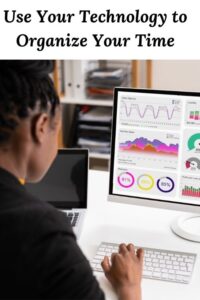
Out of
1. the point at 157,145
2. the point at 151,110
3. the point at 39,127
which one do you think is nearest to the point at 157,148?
the point at 157,145

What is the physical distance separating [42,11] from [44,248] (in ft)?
6.94

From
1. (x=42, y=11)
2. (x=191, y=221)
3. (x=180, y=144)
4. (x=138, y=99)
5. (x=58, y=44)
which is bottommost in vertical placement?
(x=191, y=221)

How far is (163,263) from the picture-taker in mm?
1201

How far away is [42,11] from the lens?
8.69 ft

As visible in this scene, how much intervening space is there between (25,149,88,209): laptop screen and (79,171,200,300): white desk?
0.27ft

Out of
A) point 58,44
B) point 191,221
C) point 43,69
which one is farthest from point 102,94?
point 43,69

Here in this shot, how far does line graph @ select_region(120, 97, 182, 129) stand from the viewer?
4.25 ft

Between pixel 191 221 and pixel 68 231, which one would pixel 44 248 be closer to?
pixel 68 231

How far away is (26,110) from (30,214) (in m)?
0.18

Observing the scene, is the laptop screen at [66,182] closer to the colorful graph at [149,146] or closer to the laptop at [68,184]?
the laptop at [68,184]

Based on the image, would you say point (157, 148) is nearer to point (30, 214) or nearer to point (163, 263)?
point (163, 263)

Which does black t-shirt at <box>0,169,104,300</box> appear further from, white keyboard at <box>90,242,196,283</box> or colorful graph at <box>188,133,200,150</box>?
colorful graph at <box>188,133,200,150</box>

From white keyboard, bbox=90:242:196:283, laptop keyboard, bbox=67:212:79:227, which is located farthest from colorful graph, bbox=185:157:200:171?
laptop keyboard, bbox=67:212:79:227

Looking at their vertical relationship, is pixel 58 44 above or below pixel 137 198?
above
